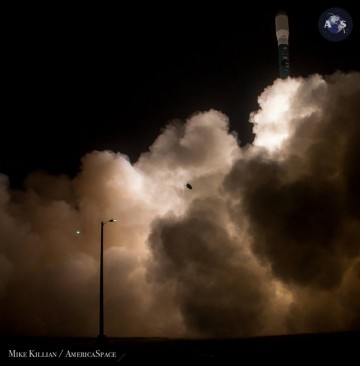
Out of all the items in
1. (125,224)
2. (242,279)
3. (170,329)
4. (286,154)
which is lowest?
(170,329)

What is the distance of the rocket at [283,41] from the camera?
56219mm

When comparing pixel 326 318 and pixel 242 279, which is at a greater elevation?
pixel 242 279

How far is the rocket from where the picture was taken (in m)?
56.2

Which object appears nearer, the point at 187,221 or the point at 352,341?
the point at 352,341

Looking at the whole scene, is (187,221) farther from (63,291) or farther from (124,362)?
(124,362)

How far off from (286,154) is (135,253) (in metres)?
15.5

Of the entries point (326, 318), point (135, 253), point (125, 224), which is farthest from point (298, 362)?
point (125, 224)

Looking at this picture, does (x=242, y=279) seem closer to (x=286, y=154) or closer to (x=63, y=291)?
(x=286, y=154)

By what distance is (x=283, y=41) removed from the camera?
186ft

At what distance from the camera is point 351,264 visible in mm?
35969

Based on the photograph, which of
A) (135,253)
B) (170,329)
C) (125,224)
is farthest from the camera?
(125,224)

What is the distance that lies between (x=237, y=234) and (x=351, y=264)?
8916mm

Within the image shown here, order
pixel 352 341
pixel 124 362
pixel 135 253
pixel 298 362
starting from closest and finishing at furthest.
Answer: pixel 298 362 → pixel 124 362 → pixel 352 341 → pixel 135 253

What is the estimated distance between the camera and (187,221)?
38.3m
